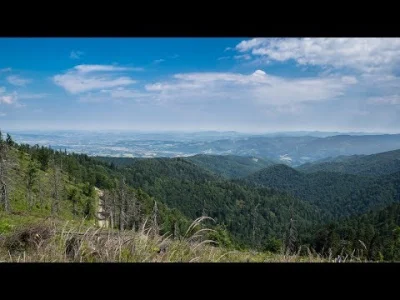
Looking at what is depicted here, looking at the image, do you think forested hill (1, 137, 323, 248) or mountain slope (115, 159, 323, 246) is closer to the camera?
forested hill (1, 137, 323, 248)

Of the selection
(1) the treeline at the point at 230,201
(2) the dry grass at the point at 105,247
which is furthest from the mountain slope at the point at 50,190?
(1) the treeline at the point at 230,201

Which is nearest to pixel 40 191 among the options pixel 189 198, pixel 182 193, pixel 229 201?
pixel 189 198

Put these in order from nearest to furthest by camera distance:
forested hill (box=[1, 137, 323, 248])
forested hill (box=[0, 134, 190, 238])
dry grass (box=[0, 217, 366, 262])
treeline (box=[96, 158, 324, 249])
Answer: dry grass (box=[0, 217, 366, 262]) < forested hill (box=[0, 134, 190, 238]) < forested hill (box=[1, 137, 323, 248]) < treeline (box=[96, 158, 324, 249])

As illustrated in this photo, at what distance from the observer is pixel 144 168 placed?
506ft

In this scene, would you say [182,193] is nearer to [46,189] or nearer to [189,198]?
[189,198]

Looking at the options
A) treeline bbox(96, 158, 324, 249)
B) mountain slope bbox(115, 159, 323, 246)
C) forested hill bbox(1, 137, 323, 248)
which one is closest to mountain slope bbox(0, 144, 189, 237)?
forested hill bbox(1, 137, 323, 248)

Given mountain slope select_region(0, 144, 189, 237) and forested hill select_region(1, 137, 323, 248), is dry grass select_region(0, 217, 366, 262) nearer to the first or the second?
mountain slope select_region(0, 144, 189, 237)

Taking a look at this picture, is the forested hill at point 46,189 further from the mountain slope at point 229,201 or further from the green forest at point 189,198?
the mountain slope at point 229,201

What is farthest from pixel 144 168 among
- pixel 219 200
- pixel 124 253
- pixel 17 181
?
pixel 124 253

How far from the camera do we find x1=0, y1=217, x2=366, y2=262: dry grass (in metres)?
2.25

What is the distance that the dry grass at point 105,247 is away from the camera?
225 centimetres
